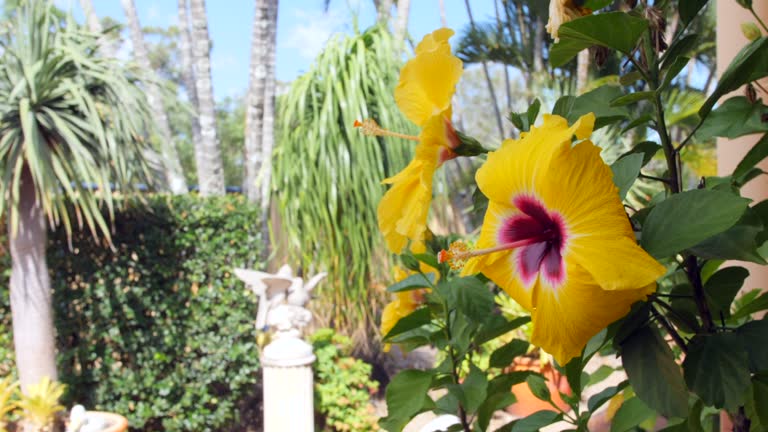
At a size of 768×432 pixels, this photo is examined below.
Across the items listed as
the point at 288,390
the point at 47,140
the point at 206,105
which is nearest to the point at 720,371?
the point at 47,140

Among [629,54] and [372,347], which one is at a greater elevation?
[629,54]

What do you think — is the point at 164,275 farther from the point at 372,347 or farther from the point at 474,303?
the point at 474,303

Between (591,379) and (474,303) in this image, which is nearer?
(474,303)

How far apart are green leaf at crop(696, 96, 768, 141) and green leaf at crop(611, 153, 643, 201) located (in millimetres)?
115

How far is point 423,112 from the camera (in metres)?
0.44

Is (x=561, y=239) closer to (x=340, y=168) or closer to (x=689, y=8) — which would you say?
(x=689, y=8)

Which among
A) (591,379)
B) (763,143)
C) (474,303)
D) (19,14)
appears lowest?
(591,379)

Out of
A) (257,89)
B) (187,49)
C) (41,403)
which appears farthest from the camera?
(187,49)

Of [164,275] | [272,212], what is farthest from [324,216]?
[164,275]

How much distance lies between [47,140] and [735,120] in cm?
311

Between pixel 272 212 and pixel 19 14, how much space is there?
1883mm

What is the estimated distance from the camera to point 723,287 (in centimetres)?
47

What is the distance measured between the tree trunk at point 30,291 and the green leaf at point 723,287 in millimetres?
3147

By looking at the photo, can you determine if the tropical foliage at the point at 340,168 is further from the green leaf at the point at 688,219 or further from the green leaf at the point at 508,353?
the green leaf at the point at 688,219
